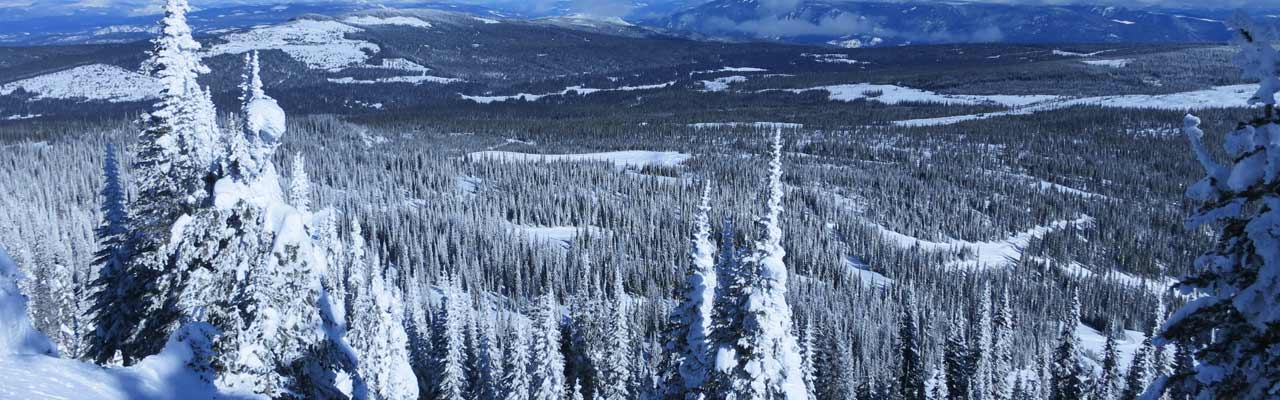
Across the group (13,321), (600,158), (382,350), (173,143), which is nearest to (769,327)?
(173,143)

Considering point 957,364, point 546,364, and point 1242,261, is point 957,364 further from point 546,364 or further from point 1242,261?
point 1242,261

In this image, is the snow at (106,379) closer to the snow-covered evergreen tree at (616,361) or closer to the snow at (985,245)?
the snow-covered evergreen tree at (616,361)

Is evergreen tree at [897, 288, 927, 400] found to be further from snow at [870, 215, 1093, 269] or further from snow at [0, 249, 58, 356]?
snow at [870, 215, 1093, 269]

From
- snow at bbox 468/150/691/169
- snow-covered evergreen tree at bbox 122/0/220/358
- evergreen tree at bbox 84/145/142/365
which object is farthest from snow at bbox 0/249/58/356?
snow at bbox 468/150/691/169

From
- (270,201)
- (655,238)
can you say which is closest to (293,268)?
(270,201)

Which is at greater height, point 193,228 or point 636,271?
point 193,228

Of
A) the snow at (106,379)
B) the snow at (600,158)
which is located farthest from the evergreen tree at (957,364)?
the snow at (600,158)

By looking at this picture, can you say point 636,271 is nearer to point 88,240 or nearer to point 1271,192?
point 88,240
